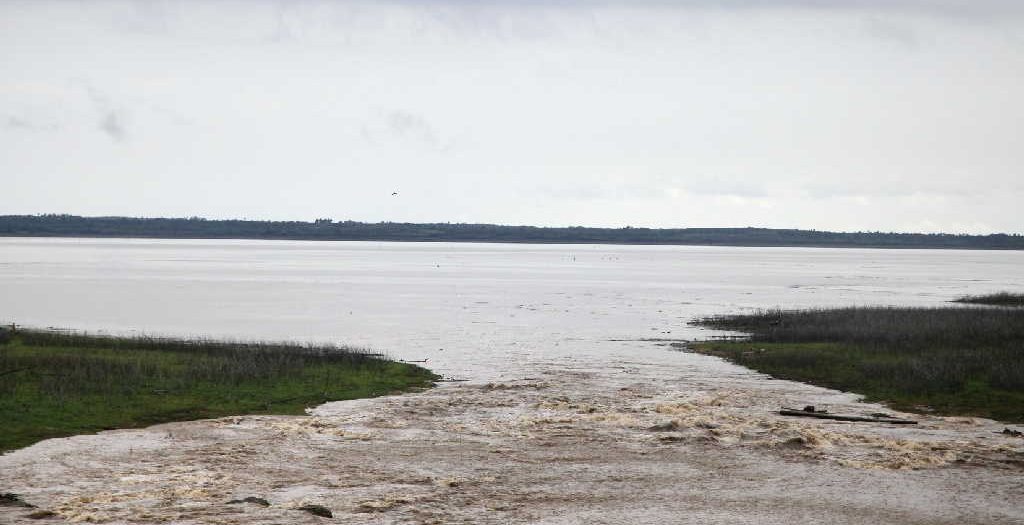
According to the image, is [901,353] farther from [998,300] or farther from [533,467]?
[998,300]

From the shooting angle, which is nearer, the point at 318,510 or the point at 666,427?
the point at 318,510

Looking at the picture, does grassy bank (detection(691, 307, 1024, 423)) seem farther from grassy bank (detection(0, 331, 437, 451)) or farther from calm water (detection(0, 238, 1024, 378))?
grassy bank (detection(0, 331, 437, 451))

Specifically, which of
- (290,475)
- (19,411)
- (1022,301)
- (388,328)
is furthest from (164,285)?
(290,475)

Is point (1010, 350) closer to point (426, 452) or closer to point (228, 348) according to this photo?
point (426, 452)

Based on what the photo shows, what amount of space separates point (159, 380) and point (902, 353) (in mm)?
30453

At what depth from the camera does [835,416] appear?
33.2 m

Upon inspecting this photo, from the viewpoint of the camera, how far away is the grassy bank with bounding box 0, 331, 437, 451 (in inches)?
1233

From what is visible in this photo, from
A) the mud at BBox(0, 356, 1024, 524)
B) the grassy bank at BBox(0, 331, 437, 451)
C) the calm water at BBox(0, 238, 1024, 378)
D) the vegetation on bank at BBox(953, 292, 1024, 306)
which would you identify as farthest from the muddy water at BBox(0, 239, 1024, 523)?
the vegetation on bank at BBox(953, 292, 1024, 306)

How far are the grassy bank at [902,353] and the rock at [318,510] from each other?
2151 cm

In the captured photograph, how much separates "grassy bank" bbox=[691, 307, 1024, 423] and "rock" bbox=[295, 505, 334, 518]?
21.5 m

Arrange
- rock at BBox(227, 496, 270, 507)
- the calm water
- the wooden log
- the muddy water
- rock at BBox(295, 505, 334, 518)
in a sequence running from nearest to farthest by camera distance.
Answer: rock at BBox(295, 505, 334, 518)
rock at BBox(227, 496, 270, 507)
the muddy water
the wooden log
the calm water

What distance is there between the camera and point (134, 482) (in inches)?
926

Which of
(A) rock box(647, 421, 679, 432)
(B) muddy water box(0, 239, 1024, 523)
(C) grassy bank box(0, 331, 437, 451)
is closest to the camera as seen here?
(B) muddy water box(0, 239, 1024, 523)

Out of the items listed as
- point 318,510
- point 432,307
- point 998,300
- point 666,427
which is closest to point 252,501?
point 318,510
